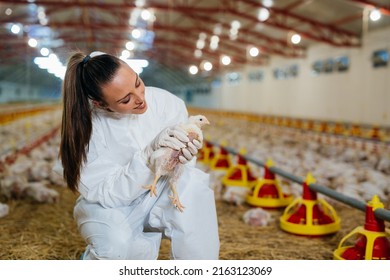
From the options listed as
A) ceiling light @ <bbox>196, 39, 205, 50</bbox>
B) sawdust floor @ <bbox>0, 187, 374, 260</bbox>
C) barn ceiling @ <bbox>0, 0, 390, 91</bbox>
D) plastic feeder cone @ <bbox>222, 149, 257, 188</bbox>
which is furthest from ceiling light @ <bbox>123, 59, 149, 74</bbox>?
ceiling light @ <bbox>196, 39, 205, 50</bbox>

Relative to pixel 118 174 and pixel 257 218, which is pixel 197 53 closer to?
pixel 257 218

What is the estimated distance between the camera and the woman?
4.58 feet

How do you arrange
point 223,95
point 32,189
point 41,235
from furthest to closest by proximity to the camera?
point 223,95, point 32,189, point 41,235

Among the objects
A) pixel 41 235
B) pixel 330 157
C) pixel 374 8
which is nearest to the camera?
pixel 41 235

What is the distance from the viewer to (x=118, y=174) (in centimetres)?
146

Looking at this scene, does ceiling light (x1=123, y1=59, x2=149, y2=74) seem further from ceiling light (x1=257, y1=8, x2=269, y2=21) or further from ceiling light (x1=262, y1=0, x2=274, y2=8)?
ceiling light (x1=257, y1=8, x2=269, y2=21)

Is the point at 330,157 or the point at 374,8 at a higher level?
the point at 374,8

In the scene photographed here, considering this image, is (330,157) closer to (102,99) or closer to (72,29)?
(102,99)

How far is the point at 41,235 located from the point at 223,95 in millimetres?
17013

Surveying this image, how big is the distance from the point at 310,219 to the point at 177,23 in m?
11.2

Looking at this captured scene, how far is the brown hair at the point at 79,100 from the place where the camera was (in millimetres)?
1390
